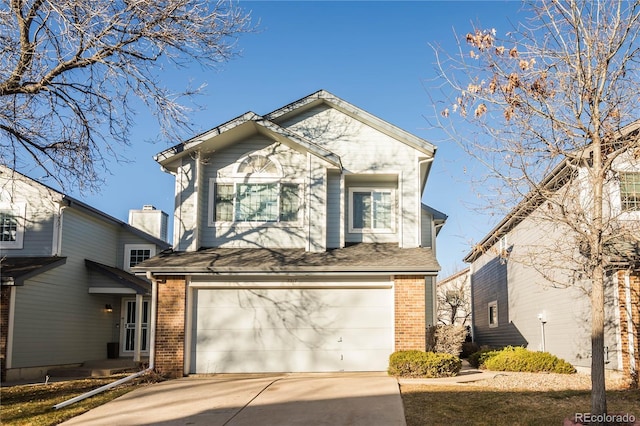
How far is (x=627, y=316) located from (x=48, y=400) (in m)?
12.6

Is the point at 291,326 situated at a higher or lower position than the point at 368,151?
lower

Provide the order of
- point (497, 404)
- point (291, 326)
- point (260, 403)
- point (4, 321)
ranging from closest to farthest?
point (497, 404)
point (260, 403)
point (291, 326)
point (4, 321)

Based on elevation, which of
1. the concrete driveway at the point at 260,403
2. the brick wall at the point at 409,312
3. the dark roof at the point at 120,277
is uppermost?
the dark roof at the point at 120,277

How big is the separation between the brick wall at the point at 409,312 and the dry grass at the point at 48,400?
6.11 m

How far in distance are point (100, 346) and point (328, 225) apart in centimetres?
1064

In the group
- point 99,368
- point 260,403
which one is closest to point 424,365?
point 260,403

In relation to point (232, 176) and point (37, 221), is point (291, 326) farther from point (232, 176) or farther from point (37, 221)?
point (37, 221)

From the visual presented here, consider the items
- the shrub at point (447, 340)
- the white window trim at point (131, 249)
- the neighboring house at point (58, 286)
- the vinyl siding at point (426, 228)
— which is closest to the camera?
the shrub at point (447, 340)

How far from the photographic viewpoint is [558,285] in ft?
57.1

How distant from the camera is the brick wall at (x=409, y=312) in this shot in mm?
15539

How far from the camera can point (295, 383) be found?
14039mm

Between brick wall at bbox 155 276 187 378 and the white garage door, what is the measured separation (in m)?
0.45

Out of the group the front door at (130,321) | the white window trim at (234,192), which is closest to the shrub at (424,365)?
the white window trim at (234,192)

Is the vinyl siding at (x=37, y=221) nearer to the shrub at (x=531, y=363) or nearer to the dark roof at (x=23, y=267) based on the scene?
the dark roof at (x=23, y=267)
